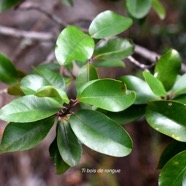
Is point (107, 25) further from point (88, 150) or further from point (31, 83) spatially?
point (88, 150)

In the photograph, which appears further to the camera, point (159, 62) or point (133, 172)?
point (133, 172)

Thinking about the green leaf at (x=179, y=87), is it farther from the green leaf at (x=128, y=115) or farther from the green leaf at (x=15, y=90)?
the green leaf at (x=15, y=90)

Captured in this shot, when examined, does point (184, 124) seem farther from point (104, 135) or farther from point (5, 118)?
point (5, 118)

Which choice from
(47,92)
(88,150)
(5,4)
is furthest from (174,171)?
(88,150)

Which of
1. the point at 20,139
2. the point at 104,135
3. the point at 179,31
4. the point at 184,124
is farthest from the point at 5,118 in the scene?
the point at 179,31

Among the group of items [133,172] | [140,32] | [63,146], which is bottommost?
[133,172]

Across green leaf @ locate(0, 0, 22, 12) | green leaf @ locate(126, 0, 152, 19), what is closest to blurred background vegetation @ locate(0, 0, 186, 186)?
green leaf @ locate(0, 0, 22, 12)

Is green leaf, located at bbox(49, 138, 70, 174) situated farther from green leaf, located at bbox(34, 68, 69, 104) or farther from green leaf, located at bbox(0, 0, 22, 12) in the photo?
green leaf, located at bbox(0, 0, 22, 12)
